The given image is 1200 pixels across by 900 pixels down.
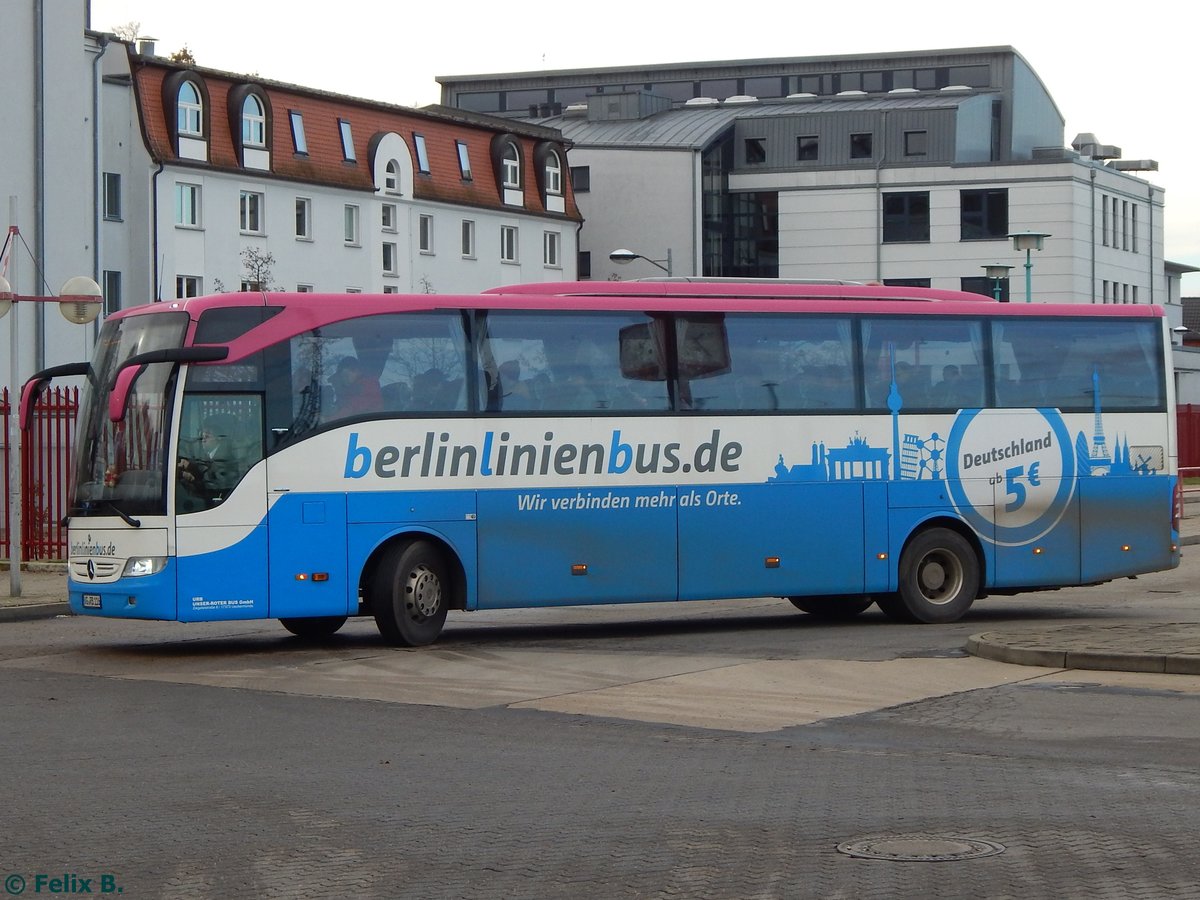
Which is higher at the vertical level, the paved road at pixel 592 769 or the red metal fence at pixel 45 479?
the red metal fence at pixel 45 479

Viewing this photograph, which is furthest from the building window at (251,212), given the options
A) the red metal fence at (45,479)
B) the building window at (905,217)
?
the red metal fence at (45,479)

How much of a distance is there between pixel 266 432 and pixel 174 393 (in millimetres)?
850

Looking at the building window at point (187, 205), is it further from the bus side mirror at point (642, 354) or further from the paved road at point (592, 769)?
the bus side mirror at point (642, 354)

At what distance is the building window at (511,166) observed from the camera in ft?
242

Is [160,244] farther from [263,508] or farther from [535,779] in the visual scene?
[535,779]

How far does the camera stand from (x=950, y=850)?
24.9 ft

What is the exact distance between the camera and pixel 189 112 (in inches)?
2372

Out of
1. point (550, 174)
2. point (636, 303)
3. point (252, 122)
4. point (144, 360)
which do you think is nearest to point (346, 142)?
point (252, 122)

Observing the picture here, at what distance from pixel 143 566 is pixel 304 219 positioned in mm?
50920

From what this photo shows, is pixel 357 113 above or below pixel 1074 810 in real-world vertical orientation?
above

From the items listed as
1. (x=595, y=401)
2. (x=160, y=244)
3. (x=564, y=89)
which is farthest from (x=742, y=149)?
(x=595, y=401)

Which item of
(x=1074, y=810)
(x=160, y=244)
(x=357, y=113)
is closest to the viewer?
(x=1074, y=810)

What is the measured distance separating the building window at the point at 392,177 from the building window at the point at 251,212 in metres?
6.39

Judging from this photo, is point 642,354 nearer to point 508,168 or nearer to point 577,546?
point 577,546
